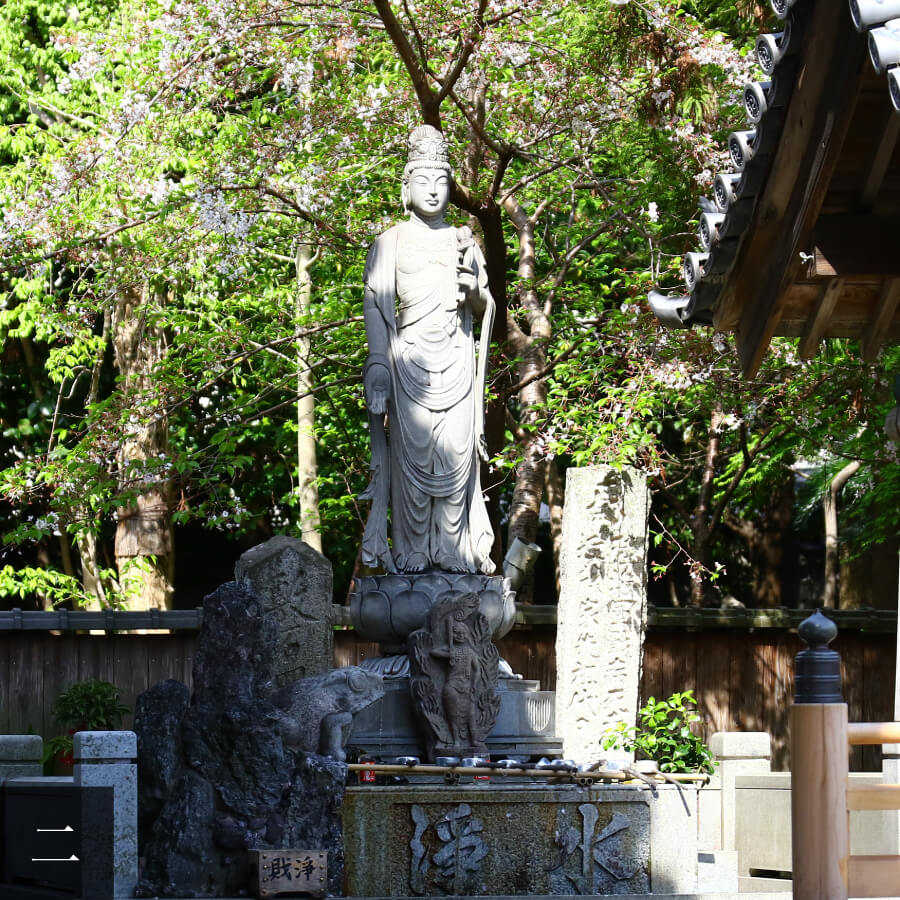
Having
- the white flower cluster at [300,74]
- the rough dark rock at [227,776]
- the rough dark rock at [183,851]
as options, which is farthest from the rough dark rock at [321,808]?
the white flower cluster at [300,74]

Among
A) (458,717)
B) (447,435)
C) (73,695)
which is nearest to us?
(458,717)

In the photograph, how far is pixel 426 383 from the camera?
10.2 meters

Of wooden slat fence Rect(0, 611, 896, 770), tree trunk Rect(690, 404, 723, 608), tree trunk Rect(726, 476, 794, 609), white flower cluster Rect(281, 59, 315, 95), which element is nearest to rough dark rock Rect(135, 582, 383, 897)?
wooden slat fence Rect(0, 611, 896, 770)

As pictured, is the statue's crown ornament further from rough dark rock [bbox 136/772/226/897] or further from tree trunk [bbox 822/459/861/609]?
tree trunk [bbox 822/459/861/609]

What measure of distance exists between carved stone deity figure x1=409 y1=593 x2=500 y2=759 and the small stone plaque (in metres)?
1.83

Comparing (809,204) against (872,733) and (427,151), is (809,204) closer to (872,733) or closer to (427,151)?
(872,733)

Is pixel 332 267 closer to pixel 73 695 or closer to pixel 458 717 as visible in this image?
pixel 73 695

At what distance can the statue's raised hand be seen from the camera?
1007 cm

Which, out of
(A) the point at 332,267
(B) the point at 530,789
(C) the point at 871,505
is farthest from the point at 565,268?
(B) the point at 530,789

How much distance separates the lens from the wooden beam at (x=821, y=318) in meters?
6.08

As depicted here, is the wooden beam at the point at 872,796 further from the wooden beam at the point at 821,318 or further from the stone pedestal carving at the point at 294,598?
the stone pedestal carving at the point at 294,598

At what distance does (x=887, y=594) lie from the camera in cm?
1731

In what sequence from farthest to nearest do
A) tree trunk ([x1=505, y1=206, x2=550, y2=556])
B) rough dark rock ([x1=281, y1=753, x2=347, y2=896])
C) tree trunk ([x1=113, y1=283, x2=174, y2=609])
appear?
tree trunk ([x1=113, y1=283, x2=174, y2=609]) → tree trunk ([x1=505, y1=206, x2=550, y2=556]) → rough dark rock ([x1=281, y1=753, x2=347, y2=896])

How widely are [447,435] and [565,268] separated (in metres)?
4.50
